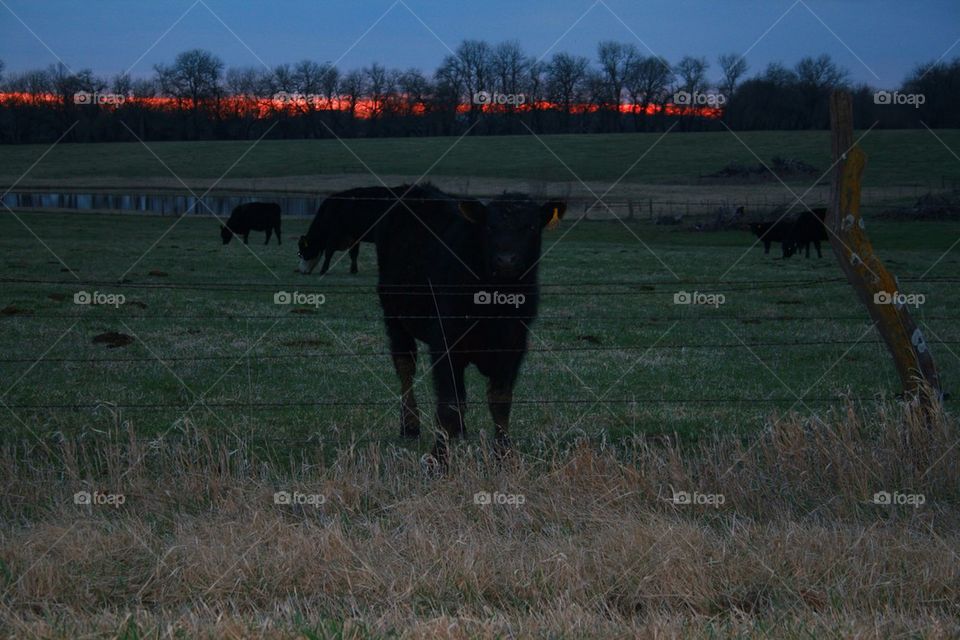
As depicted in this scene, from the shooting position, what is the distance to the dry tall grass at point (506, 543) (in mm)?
4359

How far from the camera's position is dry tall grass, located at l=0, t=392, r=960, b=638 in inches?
172

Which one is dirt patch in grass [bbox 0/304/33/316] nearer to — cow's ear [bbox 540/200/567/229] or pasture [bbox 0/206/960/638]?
pasture [bbox 0/206/960/638]

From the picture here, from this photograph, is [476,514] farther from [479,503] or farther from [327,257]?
[327,257]

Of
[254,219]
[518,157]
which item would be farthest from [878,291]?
[518,157]

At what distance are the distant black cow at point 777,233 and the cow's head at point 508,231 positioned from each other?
2318 cm

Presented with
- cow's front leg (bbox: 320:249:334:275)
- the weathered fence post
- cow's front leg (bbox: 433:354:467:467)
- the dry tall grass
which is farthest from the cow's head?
cow's front leg (bbox: 320:249:334:275)

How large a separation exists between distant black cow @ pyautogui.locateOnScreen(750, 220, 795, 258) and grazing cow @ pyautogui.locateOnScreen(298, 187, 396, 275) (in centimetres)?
1982

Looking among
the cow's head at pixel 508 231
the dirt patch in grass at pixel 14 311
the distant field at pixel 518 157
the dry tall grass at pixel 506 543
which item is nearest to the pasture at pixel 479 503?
the dry tall grass at pixel 506 543

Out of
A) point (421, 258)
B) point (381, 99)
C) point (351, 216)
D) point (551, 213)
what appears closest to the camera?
point (551, 213)

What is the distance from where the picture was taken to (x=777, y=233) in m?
31.9

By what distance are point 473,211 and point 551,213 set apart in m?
0.69

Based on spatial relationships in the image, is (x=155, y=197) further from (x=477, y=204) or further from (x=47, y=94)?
(x=477, y=204)

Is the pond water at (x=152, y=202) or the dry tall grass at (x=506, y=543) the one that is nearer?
the dry tall grass at (x=506, y=543)

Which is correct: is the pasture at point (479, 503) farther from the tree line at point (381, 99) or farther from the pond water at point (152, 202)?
the pond water at point (152, 202)
